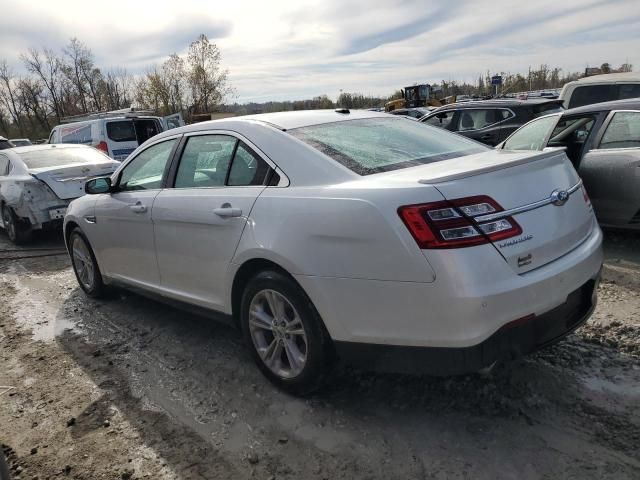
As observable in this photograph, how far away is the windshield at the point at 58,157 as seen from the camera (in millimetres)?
8202

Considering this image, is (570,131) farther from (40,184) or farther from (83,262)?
(40,184)

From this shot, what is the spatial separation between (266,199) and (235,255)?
397mm

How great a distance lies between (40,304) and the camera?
214 inches

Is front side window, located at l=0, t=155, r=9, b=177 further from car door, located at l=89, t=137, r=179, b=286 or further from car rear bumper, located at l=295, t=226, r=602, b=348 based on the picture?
car rear bumper, located at l=295, t=226, r=602, b=348

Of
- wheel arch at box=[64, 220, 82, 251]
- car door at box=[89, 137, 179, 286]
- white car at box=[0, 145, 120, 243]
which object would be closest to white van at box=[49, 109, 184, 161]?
white car at box=[0, 145, 120, 243]

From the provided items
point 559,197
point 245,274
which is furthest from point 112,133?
point 559,197

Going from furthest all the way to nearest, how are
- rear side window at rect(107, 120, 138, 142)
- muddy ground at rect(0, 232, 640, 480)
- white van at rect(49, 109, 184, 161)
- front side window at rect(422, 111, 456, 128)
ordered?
1. rear side window at rect(107, 120, 138, 142)
2. white van at rect(49, 109, 184, 161)
3. front side window at rect(422, 111, 456, 128)
4. muddy ground at rect(0, 232, 640, 480)

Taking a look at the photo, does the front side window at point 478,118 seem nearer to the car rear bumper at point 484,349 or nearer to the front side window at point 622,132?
the front side window at point 622,132

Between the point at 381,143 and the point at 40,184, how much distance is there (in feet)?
20.2

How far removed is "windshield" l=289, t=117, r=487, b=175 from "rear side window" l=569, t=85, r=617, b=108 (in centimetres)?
723

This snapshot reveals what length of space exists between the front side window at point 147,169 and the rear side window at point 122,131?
10.9m

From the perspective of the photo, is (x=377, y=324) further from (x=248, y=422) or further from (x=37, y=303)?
(x=37, y=303)

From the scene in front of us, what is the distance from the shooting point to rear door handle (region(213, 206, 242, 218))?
124 inches

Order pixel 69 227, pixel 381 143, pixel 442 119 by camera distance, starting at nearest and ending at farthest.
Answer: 1. pixel 381 143
2. pixel 69 227
3. pixel 442 119
